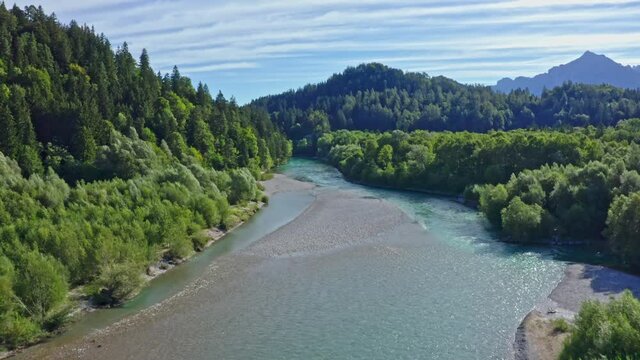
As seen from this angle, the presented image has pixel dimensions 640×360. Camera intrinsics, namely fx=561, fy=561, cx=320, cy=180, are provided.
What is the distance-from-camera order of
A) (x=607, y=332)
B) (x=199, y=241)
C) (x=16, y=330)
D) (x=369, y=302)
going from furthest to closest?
1. (x=199, y=241)
2. (x=369, y=302)
3. (x=16, y=330)
4. (x=607, y=332)

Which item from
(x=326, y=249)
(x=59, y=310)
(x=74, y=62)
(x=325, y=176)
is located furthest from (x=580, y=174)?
(x=74, y=62)

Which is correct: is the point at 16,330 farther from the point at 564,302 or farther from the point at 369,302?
the point at 564,302

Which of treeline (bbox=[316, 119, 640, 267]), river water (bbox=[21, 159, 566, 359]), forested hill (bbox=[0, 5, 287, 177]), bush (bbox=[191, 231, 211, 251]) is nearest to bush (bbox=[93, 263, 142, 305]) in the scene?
river water (bbox=[21, 159, 566, 359])

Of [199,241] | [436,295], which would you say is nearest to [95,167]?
[199,241]

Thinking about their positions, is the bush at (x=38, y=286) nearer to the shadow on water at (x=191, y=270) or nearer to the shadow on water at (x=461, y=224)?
the shadow on water at (x=191, y=270)

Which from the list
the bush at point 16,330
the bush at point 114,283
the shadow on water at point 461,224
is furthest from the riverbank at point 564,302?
the bush at point 16,330

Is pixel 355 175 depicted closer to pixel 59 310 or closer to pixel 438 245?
pixel 438 245
